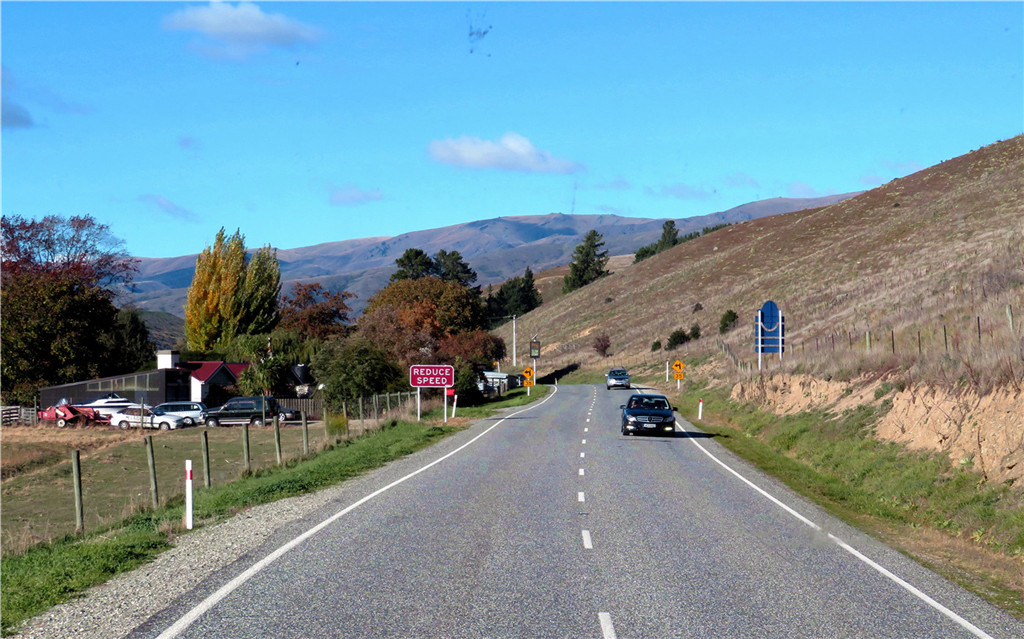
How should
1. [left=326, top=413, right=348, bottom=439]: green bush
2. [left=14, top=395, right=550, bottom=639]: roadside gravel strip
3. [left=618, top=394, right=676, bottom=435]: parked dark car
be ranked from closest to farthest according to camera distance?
[left=14, top=395, right=550, bottom=639]: roadside gravel strip < [left=618, top=394, right=676, bottom=435]: parked dark car < [left=326, top=413, right=348, bottom=439]: green bush

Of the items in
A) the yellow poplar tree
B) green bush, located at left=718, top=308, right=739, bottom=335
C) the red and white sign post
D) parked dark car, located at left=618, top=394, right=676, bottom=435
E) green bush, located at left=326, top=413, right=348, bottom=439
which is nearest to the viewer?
parked dark car, located at left=618, top=394, right=676, bottom=435

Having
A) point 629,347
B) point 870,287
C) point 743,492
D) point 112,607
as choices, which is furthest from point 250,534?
point 629,347

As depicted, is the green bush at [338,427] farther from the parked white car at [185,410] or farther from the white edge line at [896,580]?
the parked white car at [185,410]

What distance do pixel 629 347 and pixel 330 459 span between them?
8294 cm

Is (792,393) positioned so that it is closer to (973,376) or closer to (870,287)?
(973,376)

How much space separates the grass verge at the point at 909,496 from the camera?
1231 centimetres

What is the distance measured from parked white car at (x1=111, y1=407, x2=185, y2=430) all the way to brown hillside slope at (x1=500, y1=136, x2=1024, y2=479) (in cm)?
3179

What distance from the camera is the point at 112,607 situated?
942cm

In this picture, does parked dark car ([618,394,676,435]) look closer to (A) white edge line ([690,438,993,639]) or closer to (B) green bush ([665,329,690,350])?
(A) white edge line ([690,438,993,639])

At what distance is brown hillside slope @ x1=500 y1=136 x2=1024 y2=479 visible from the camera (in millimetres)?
21281

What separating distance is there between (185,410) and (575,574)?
48591 millimetres

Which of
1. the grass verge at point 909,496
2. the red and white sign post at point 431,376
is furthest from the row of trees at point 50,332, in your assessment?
the grass verge at point 909,496

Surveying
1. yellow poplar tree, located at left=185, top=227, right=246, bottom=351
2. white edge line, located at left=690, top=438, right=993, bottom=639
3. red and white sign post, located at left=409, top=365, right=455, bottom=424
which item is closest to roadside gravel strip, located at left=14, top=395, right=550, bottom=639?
white edge line, located at left=690, top=438, right=993, bottom=639

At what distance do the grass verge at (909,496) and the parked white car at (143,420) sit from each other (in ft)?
114
